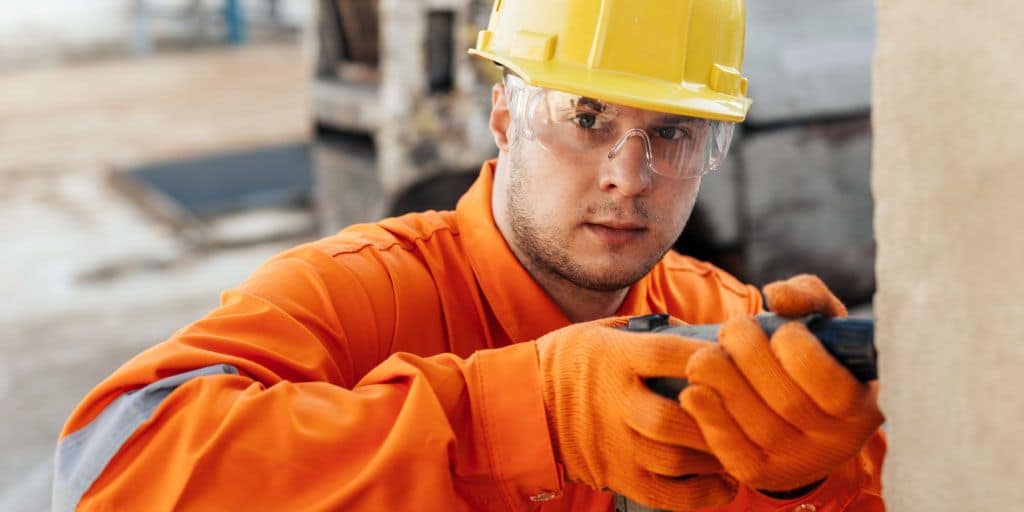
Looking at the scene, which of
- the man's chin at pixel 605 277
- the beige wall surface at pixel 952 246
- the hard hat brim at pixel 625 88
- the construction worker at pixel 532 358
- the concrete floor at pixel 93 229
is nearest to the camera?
the beige wall surface at pixel 952 246

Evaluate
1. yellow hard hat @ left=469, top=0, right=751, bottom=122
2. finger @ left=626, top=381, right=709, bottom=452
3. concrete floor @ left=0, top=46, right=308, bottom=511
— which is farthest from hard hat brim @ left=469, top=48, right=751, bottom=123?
concrete floor @ left=0, top=46, right=308, bottom=511

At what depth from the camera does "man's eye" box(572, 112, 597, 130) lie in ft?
5.88

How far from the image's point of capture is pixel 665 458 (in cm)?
129

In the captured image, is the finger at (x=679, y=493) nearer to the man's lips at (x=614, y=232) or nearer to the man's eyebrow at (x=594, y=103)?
the man's lips at (x=614, y=232)

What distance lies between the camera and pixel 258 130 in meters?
8.97

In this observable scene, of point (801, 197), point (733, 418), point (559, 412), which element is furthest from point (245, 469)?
point (801, 197)

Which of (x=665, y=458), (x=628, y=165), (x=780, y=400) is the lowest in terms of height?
(x=665, y=458)

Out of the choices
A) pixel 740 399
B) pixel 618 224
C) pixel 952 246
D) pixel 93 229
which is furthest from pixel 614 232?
pixel 93 229

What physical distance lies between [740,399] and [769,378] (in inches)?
1.7

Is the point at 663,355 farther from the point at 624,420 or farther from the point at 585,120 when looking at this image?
the point at 585,120

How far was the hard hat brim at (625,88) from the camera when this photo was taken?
5.71 feet

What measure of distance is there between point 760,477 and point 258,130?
26.6 feet

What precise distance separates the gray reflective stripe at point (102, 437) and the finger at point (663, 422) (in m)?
0.54

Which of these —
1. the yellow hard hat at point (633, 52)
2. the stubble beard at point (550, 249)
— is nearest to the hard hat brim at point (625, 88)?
the yellow hard hat at point (633, 52)
